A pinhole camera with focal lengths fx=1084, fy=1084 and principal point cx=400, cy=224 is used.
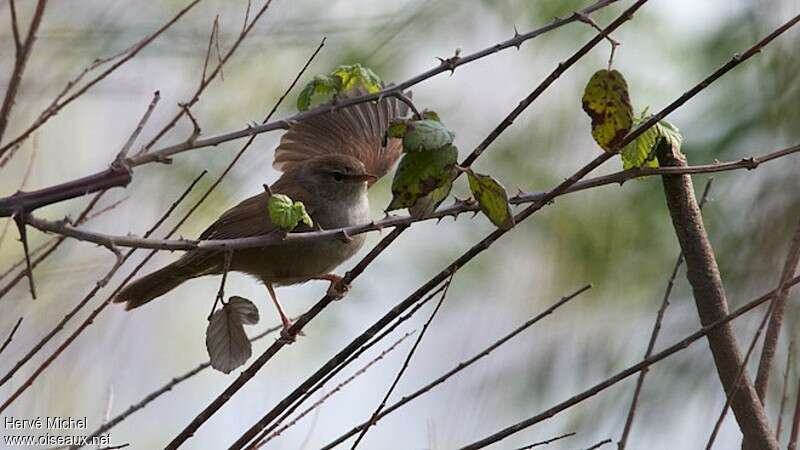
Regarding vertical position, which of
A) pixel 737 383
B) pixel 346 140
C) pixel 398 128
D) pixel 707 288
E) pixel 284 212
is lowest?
pixel 737 383

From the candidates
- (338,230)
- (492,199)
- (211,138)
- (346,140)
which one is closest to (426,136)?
(492,199)

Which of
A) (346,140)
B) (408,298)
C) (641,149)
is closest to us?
(408,298)

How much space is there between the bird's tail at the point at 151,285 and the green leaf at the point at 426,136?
5.55 feet

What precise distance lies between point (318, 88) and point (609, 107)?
0.58 meters

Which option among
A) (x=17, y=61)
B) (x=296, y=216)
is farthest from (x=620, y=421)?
(x=17, y=61)

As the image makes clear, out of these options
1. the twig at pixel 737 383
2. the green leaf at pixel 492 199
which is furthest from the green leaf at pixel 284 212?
the twig at pixel 737 383

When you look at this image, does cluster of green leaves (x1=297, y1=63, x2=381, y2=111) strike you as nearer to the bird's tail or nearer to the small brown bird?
the small brown bird

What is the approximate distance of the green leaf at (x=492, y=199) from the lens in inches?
78.8

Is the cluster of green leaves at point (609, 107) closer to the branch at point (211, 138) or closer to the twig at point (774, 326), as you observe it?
→ the branch at point (211, 138)

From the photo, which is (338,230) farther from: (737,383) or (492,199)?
(737,383)

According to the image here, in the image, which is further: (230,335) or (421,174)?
(230,335)

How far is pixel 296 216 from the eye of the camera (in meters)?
2.10

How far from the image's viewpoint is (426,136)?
1975mm

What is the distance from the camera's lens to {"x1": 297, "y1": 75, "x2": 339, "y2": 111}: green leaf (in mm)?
2158
